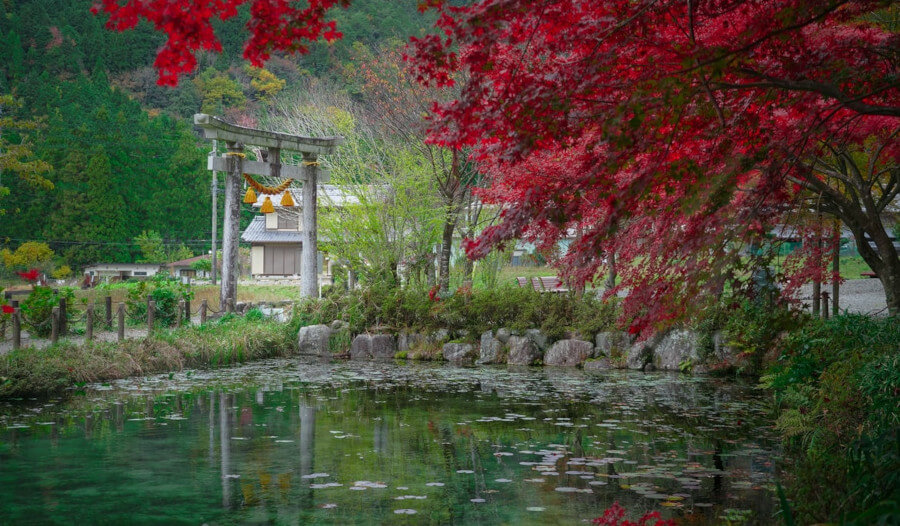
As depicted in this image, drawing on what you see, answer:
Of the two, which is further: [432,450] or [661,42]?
[432,450]

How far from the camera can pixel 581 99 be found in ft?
14.7

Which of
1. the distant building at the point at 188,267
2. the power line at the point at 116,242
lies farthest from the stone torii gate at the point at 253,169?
the distant building at the point at 188,267

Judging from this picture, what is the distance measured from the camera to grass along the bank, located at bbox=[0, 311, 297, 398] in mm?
9562

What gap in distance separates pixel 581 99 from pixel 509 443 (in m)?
3.68

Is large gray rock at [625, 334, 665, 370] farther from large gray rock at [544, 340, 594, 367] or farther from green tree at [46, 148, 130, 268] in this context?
green tree at [46, 148, 130, 268]

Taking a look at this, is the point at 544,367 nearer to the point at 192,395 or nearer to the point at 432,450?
the point at 192,395

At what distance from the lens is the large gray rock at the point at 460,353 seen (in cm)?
1454

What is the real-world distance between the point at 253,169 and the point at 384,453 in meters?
10.4

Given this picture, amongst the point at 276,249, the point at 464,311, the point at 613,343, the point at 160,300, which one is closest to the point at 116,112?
the point at 276,249

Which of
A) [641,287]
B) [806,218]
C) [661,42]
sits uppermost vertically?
[661,42]

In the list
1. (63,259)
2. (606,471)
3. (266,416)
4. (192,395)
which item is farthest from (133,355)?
(63,259)

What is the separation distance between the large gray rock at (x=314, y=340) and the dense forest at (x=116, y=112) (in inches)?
599

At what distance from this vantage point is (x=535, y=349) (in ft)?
46.4

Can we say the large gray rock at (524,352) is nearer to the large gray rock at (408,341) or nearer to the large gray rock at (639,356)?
the large gray rock at (639,356)
